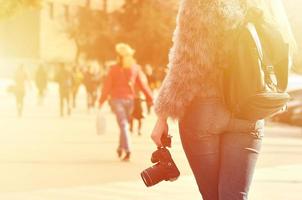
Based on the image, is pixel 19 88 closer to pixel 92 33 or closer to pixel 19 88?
pixel 19 88

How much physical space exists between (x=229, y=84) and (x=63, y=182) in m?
6.92

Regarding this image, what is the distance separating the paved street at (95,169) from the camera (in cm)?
966

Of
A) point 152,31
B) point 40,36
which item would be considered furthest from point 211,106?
point 40,36

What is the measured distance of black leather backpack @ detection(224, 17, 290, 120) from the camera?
394cm

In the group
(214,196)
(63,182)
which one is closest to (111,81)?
(63,182)

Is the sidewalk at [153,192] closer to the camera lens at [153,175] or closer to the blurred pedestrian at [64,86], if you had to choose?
the camera lens at [153,175]

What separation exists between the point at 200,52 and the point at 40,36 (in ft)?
315

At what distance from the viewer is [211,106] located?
404 centimetres

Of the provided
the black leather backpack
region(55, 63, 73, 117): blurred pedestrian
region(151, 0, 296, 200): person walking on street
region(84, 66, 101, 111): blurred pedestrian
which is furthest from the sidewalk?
region(84, 66, 101, 111): blurred pedestrian

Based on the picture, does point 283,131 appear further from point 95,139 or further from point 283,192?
point 283,192

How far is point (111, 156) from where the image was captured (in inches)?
570

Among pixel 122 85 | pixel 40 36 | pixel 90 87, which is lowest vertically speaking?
pixel 40 36

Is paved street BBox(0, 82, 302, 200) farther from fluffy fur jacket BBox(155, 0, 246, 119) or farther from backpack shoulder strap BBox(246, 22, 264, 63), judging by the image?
backpack shoulder strap BBox(246, 22, 264, 63)

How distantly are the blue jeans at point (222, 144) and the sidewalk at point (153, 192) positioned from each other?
5.15 meters
